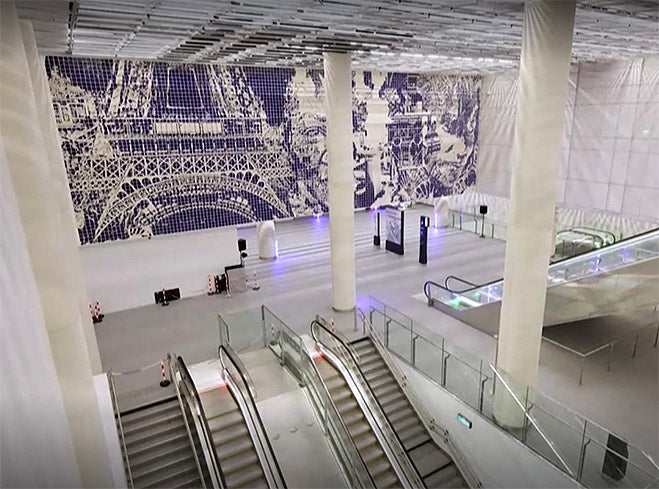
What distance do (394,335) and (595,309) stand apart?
401 centimetres

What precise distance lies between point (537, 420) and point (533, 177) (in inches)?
136

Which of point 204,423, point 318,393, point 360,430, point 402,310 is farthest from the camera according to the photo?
point 402,310

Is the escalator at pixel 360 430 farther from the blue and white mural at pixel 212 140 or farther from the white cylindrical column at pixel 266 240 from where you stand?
the white cylindrical column at pixel 266 240

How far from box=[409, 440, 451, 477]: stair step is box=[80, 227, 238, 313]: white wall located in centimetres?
691

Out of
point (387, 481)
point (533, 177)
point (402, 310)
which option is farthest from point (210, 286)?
point (533, 177)

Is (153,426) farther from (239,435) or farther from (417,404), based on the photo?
(417,404)

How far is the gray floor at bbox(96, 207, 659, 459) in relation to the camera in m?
7.48

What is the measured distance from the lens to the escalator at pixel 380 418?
705 cm

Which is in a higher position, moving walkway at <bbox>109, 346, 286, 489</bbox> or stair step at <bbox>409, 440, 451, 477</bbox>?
moving walkway at <bbox>109, 346, 286, 489</bbox>

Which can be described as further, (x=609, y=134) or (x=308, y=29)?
(x=609, y=134)

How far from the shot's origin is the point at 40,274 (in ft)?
13.4

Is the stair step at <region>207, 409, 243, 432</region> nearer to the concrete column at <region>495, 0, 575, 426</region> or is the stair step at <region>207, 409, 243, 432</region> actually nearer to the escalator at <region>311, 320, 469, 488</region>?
the escalator at <region>311, 320, 469, 488</region>

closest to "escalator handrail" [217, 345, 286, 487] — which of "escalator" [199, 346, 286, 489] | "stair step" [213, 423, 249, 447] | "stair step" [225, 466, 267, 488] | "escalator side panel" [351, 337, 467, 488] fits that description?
"escalator" [199, 346, 286, 489]

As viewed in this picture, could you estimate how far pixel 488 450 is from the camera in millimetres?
7023
